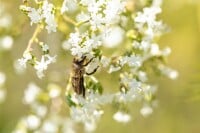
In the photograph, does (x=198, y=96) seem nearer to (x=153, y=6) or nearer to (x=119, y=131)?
(x=153, y=6)

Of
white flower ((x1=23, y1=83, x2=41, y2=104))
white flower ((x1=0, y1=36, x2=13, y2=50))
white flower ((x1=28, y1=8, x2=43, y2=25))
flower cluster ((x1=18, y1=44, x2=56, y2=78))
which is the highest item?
white flower ((x1=0, y1=36, x2=13, y2=50))

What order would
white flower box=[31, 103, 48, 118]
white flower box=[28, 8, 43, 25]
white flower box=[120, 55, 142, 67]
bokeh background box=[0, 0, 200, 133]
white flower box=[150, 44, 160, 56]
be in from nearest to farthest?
white flower box=[28, 8, 43, 25], white flower box=[120, 55, 142, 67], white flower box=[150, 44, 160, 56], white flower box=[31, 103, 48, 118], bokeh background box=[0, 0, 200, 133]

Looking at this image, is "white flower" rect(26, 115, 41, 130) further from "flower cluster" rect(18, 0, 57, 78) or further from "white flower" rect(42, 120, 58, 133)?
"flower cluster" rect(18, 0, 57, 78)

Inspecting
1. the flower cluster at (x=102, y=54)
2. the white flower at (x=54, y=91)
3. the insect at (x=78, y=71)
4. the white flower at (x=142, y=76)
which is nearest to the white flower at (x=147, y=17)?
the flower cluster at (x=102, y=54)

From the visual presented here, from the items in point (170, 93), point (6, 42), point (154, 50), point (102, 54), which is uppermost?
point (170, 93)

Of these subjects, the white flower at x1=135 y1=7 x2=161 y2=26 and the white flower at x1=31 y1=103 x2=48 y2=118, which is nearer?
the white flower at x1=135 y1=7 x2=161 y2=26

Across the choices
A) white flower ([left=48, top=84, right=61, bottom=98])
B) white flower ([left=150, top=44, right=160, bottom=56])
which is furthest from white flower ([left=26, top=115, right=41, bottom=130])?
white flower ([left=150, top=44, right=160, bottom=56])

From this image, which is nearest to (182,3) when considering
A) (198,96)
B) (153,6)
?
(198,96)

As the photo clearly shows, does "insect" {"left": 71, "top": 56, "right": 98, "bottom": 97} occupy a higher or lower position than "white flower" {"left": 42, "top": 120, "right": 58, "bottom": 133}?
lower

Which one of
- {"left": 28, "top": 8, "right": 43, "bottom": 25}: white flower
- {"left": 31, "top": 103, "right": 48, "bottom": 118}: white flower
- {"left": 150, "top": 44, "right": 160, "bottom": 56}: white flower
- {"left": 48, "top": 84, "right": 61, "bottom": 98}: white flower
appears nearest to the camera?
{"left": 28, "top": 8, "right": 43, "bottom": 25}: white flower

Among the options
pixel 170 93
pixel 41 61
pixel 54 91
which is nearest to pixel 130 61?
pixel 41 61

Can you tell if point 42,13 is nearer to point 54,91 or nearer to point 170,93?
point 54,91

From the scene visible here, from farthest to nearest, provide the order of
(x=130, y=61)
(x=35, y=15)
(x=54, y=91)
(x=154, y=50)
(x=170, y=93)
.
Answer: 1. (x=170, y=93)
2. (x=54, y=91)
3. (x=154, y=50)
4. (x=130, y=61)
5. (x=35, y=15)
